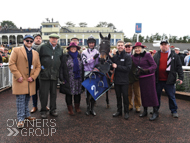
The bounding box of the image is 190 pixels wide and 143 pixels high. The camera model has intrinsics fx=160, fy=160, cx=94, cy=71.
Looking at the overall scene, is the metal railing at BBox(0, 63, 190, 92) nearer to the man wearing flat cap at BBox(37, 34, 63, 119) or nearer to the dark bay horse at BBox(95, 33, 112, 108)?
the man wearing flat cap at BBox(37, 34, 63, 119)

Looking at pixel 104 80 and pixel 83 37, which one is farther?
pixel 83 37

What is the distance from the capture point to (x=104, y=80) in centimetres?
454

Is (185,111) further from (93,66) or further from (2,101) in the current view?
(2,101)

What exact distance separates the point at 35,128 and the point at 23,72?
4.49 feet

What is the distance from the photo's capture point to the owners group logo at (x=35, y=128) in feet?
11.6

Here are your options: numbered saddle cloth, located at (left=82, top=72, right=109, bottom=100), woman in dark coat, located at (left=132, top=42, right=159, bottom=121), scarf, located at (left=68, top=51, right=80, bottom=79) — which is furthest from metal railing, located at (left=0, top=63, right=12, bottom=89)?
woman in dark coat, located at (left=132, top=42, right=159, bottom=121)

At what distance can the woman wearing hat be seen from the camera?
179 inches

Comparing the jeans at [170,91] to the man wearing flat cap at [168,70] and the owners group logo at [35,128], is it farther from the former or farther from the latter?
the owners group logo at [35,128]

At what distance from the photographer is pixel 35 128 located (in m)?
3.78

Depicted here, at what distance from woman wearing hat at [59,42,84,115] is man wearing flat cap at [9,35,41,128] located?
756mm

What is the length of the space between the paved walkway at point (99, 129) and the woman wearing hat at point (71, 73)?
28.6 inches

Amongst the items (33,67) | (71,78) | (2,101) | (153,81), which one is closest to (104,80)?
(71,78)

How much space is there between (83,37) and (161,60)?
1739 inches

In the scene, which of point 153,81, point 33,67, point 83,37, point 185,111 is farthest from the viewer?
point 83,37
